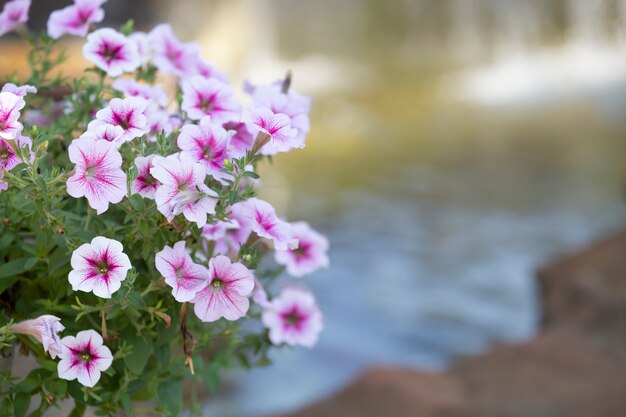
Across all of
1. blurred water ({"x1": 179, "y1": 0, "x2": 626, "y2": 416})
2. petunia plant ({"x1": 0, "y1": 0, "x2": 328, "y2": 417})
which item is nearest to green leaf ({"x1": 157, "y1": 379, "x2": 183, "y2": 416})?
petunia plant ({"x1": 0, "y1": 0, "x2": 328, "y2": 417})

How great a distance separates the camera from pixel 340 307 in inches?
136

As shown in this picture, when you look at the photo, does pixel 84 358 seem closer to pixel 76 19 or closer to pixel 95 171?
pixel 95 171

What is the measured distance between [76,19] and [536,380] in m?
1.32

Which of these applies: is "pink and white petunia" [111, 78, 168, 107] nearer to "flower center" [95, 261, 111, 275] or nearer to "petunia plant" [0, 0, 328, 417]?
"petunia plant" [0, 0, 328, 417]

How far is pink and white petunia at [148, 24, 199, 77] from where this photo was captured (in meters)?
0.85

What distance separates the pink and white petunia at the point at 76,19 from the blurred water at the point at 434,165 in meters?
1.73

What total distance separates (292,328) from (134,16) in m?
3.50

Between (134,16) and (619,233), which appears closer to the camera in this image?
(619,233)

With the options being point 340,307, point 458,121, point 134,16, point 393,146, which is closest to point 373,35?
point 458,121

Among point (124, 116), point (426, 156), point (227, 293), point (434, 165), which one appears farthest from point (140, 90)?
point (426, 156)

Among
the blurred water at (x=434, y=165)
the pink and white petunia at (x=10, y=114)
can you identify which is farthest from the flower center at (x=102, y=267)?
the blurred water at (x=434, y=165)

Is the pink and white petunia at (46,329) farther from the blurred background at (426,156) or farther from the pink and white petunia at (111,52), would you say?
the blurred background at (426,156)

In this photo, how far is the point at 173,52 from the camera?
0.87 m

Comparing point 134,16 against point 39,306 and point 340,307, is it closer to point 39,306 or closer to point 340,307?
point 340,307
